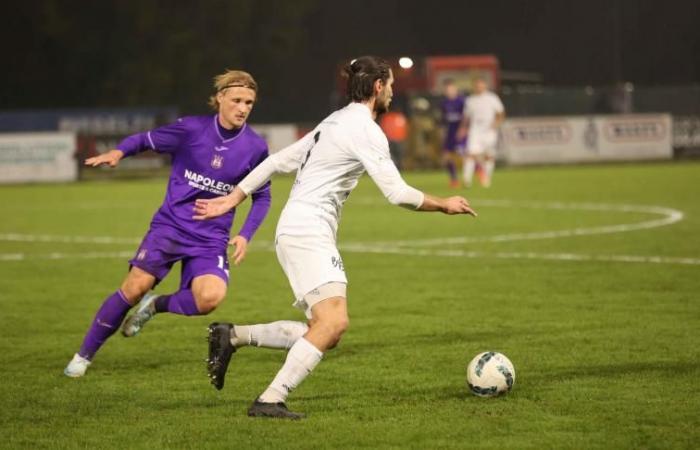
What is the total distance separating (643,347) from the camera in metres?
8.70

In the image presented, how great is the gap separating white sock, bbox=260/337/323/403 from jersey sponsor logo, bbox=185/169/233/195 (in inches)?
75.0

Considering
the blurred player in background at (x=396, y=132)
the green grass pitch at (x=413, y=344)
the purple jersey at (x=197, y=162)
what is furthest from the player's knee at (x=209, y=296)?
the blurred player in background at (x=396, y=132)

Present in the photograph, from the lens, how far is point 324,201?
6.88 metres

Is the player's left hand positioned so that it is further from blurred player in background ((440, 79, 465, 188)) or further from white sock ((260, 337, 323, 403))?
blurred player in background ((440, 79, 465, 188))

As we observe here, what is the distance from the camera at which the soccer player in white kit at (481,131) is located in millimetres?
26391

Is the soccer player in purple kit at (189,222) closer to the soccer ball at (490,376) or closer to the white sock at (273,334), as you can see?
the white sock at (273,334)

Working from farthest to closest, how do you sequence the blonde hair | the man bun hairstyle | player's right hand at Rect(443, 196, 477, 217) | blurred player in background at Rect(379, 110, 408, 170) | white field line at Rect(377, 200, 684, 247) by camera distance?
blurred player in background at Rect(379, 110, 408, 170)
white field line at Rect(377, 200, 684, 247)
the blonde hair
the man bun hairstyle
player's right hand at Rect(443, 196, 477, 217)

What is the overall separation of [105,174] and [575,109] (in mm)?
14345

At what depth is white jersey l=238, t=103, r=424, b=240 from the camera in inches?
262

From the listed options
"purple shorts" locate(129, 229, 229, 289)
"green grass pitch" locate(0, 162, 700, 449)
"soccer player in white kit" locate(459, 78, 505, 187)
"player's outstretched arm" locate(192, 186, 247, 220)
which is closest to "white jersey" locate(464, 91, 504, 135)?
"soccer player in white kit" locate(459, 78, 505, 187)

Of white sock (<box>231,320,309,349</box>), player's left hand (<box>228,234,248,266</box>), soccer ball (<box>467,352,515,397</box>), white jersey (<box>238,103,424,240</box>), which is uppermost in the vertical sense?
white jersey (<box>238,103,424,240</box>)

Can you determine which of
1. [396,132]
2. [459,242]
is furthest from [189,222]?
[396,132]

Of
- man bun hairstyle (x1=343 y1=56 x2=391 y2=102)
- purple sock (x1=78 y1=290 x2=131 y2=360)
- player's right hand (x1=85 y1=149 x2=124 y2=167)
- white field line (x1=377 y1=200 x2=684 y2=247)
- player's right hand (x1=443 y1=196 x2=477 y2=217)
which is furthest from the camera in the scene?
white field line (x1=377 y1=200 x2=684 y2=247)

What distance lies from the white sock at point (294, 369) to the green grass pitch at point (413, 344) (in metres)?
0.20
